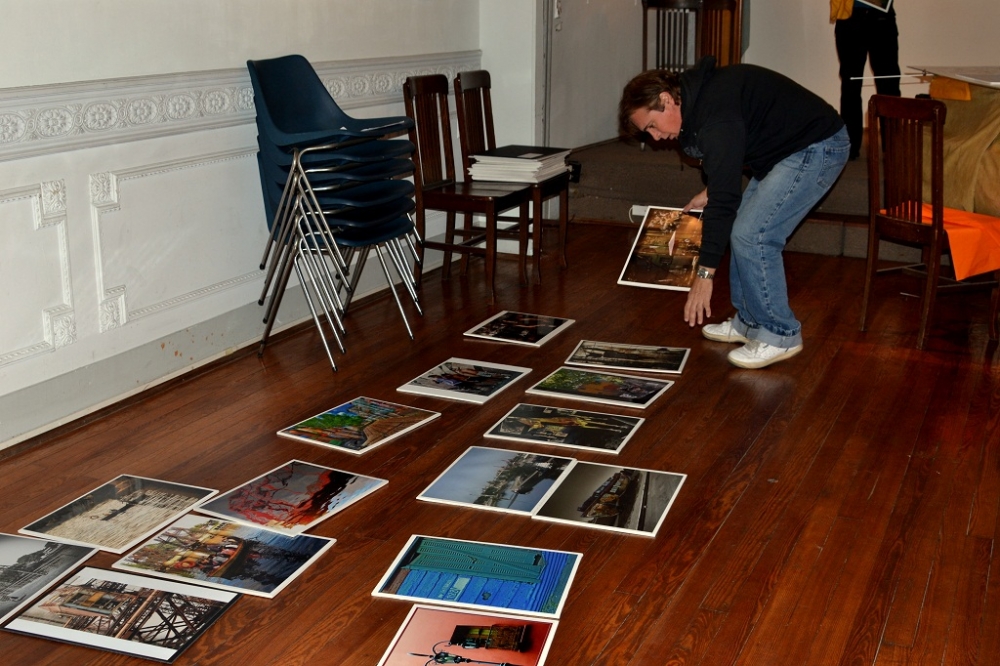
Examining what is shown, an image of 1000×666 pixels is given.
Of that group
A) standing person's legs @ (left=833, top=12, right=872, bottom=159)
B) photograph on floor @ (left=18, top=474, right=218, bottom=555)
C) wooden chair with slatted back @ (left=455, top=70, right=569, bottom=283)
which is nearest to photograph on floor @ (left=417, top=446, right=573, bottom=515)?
photograph on floor @ (left=18, top=474, right=218, bottom=555)

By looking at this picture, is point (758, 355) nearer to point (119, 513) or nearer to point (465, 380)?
point (465, 380)

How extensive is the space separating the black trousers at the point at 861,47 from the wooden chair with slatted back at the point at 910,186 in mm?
1843

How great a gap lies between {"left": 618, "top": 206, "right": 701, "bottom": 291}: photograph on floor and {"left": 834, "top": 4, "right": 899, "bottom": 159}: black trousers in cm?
170

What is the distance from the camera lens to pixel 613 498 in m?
2.77

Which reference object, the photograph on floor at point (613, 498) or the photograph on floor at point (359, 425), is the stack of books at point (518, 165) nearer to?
the photograph on floor at point (359, 425)

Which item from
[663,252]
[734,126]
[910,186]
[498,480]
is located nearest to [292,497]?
[498,480]

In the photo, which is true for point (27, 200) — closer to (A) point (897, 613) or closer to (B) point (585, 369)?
(B) point (585, 369)

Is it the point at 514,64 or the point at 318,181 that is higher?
the point at 514,64

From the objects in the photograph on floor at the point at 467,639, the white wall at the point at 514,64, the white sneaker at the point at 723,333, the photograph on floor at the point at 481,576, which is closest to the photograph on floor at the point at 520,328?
the white sneaker at the point at 723,333

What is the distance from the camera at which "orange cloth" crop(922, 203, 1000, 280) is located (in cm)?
398

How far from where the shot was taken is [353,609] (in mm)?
2281

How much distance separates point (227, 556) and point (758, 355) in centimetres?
211

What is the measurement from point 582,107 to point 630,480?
4165 millimetres

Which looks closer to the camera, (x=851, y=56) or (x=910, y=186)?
(x=910, y=186)
